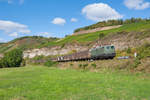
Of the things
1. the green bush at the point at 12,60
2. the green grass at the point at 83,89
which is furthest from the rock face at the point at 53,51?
the green grass at the point at 83,89

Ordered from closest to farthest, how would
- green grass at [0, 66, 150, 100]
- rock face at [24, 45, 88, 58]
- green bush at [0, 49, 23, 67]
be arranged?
green grass at [0, 66, 150, 100] < green bush at [0, 49, 23, 67] < rock face at [24, 45, 88, 58]

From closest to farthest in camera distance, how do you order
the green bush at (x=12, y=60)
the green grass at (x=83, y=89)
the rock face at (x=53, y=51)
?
the green grass at (x=83, y=89)
the green bush at (x=12, y=60)
the rock face at (x=53, y=51)

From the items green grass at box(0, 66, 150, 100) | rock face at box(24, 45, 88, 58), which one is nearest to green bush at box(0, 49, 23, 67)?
rock face at box(24, 45, 88, 58)

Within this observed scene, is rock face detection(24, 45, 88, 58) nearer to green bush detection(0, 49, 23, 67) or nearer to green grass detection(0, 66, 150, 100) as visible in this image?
green bush detection(0, 49, 23, 67)

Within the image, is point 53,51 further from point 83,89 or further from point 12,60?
point 83,89

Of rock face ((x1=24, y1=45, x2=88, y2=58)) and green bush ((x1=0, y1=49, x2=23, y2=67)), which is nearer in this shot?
green bush ((x1=0, y1=49, x2=23, y2=67))

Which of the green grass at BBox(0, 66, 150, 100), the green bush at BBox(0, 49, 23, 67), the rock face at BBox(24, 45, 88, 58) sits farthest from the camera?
the rock face at BBox(24, 45, 88, 58)

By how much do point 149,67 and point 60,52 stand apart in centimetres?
5242

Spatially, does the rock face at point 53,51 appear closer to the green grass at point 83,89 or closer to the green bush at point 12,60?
the green bush at point 12,60

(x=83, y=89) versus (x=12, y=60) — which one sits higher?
(x=12, y=60)

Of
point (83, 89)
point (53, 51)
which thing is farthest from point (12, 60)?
point (83, 89)

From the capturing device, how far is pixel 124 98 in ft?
29.2

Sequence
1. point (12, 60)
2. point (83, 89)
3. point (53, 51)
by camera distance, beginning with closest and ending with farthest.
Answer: point (83, 89) → point (12, 60) → point (53, 51)

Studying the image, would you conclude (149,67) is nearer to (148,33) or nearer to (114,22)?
(148,33)
